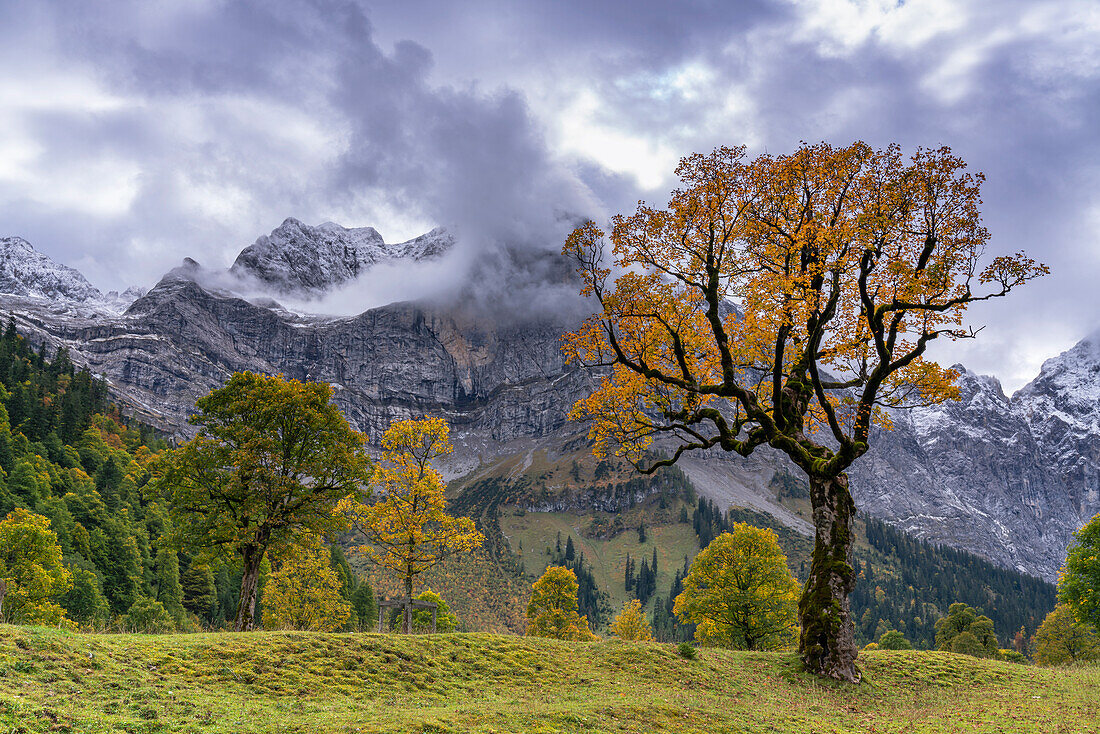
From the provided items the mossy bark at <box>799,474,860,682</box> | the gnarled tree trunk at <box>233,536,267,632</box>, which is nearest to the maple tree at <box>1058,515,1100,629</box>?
the mossy bark at <box>799,474,860,682</box>

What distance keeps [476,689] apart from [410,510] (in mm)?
20884

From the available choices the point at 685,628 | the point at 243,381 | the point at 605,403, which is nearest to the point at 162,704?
the point at 605,403

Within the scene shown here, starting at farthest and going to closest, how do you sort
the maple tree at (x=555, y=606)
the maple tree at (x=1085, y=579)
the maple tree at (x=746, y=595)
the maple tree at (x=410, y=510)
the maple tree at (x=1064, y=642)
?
the maple tree at (x=555, y=606) < the maple tree at (x=1064, y=642) < the maple tree at (x=746, y=595) < the maple tree at (x=1085, y=579) < the maple tree at (x=410, y=510)

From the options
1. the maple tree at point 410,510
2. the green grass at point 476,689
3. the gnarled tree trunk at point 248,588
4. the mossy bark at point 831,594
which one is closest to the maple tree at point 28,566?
the gnarled tree trunk at point 248,588

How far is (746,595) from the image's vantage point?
4969 cm

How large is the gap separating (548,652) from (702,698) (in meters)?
6.19

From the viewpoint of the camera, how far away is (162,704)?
13914 millimetres

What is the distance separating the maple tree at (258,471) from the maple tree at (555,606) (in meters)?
45.8

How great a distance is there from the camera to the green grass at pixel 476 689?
13562 millimetres

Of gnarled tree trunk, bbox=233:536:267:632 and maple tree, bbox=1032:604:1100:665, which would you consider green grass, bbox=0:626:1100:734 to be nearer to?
gnarled tree trunk, bbox=233:536:267:632

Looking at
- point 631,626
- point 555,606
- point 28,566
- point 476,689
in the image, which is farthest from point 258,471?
point 631,626

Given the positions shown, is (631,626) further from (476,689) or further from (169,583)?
(476,689)

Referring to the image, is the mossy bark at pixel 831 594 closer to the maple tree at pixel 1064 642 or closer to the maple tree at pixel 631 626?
the maple tree at pixel 631 626

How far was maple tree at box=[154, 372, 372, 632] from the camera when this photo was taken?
33031mm
